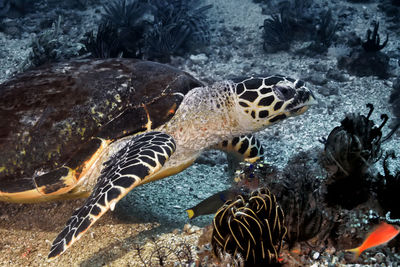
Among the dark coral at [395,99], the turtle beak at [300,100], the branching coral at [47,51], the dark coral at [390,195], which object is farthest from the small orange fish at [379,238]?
the branching coral at [47,51]

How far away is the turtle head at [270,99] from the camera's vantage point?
10.5ft

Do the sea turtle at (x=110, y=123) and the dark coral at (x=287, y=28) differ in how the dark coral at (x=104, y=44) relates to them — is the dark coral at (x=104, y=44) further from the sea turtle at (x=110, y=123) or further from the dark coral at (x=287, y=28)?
the dark coral at (x=287, y=28)

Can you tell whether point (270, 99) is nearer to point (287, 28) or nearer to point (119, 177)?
point (119, 177)

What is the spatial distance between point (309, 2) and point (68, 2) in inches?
273

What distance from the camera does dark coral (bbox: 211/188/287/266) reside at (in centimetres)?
189

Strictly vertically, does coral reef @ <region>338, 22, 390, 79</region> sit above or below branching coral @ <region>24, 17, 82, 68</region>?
below

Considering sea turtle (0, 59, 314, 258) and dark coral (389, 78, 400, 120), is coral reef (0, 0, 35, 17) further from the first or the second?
dark coral (389, 78, 400, 120)

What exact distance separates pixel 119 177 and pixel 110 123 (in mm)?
695

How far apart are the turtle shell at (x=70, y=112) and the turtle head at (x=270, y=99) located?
2.22 feet

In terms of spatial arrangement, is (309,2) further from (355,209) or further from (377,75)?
(355,209)

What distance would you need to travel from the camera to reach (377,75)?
611 cm

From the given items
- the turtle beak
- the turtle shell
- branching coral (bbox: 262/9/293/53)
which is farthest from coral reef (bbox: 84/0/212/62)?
the turtle beak

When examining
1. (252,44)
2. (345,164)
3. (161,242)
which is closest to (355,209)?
(345,164)

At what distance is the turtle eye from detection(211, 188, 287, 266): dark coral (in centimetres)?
141
